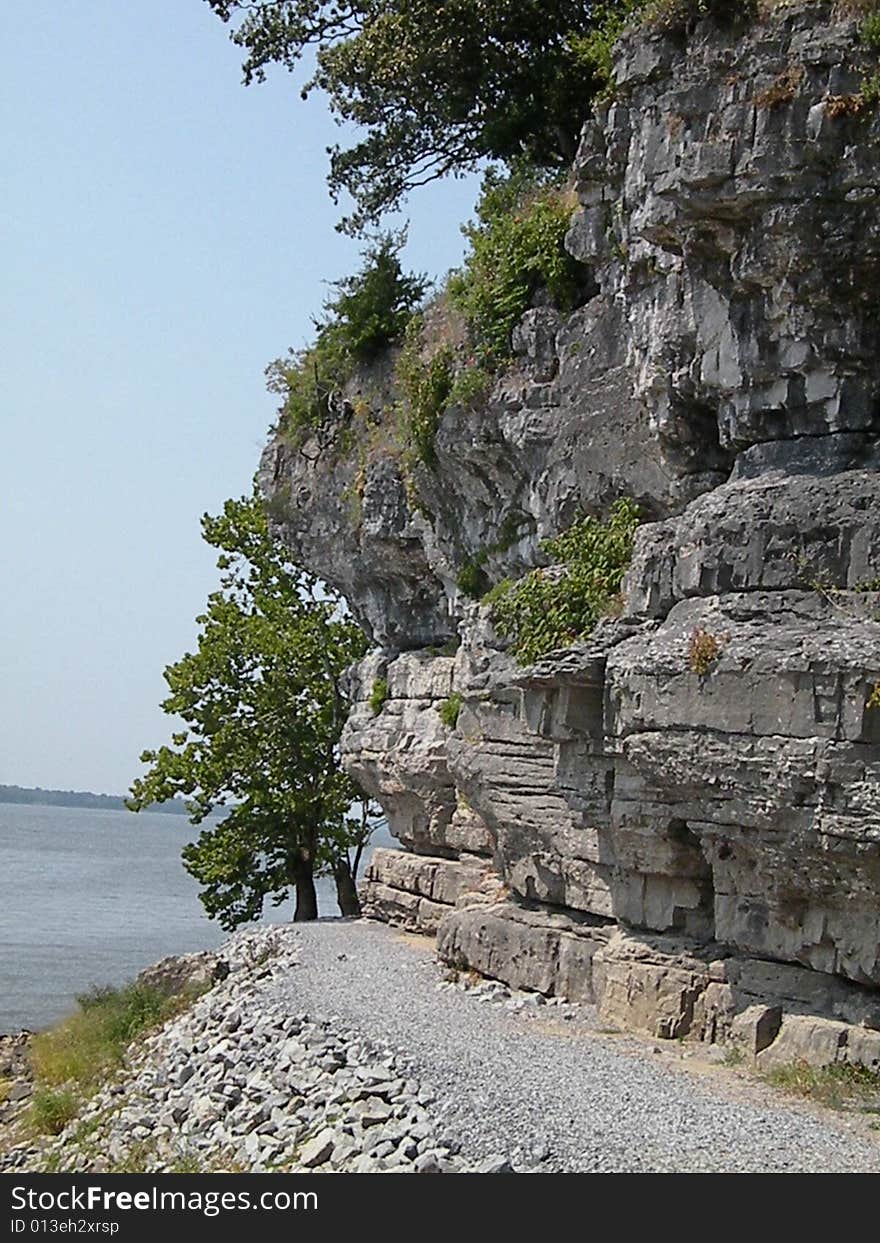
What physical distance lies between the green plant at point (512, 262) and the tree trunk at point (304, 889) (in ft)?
45.4

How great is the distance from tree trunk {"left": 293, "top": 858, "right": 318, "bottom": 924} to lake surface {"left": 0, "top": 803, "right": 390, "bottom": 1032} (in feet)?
18.5

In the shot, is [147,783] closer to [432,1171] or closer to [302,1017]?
[302,1017]

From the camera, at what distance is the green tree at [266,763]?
31938mm

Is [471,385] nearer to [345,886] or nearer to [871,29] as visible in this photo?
[871,29]

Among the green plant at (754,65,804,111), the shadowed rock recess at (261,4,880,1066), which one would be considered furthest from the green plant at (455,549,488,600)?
the green plant at (754,65,804,111)

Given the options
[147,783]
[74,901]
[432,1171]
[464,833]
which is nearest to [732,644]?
[432,1171]

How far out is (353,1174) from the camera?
11.4 metres

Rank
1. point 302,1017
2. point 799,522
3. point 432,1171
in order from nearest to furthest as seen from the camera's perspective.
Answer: point 432,1171 < point 799,522 < point 302,1017

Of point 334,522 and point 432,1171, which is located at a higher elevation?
point 334,522

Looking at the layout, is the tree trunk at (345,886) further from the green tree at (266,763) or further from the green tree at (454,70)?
the green tree at (454,70)

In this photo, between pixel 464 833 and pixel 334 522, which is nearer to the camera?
pixel 464 833

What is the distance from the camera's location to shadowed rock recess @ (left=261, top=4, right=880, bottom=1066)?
48.0 feet

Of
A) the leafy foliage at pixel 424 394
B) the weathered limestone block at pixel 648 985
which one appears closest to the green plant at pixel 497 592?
the leafy foliage at pixel 424 394
